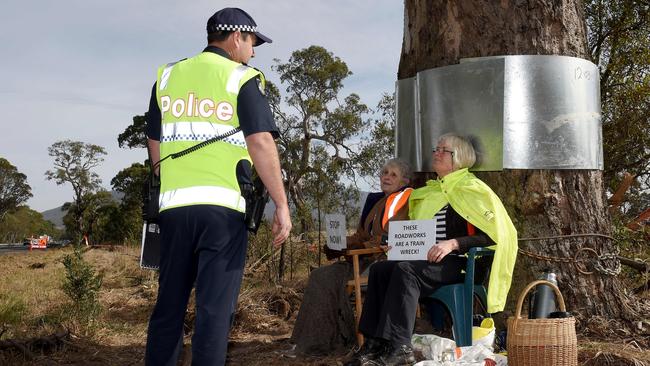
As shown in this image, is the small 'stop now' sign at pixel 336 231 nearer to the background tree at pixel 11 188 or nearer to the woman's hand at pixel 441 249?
the woman's hand at pixel 441 249

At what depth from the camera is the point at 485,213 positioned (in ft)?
13.0

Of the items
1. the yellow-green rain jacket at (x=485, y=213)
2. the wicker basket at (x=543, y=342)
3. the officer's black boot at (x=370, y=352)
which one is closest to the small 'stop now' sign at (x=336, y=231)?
the yellow-green rain jacket at (x=485, y=213)

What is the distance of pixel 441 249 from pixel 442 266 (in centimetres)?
15

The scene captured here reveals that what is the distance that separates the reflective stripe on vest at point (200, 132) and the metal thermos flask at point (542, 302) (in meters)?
1.87

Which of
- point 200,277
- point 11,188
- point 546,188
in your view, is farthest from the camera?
point 11,188

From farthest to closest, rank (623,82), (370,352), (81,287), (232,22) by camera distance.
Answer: (623,82) < (81,287) < (370,352) < (232,22)

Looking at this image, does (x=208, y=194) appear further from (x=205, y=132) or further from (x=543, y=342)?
(x=543, y=342)

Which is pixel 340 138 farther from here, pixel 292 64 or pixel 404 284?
pixel 404 284

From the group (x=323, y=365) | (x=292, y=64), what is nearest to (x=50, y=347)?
(x=323, y=365)

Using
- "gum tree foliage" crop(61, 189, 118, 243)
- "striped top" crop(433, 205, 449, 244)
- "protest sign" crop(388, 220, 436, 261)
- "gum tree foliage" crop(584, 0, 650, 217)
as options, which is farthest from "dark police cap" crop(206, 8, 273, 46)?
"gum tree foliage" crop(61, 189, 118, 243)

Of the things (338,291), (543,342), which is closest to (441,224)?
(338,291)

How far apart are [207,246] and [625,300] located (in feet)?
9.68

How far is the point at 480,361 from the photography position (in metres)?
3.62

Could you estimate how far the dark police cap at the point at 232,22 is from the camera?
3090 millimetres
